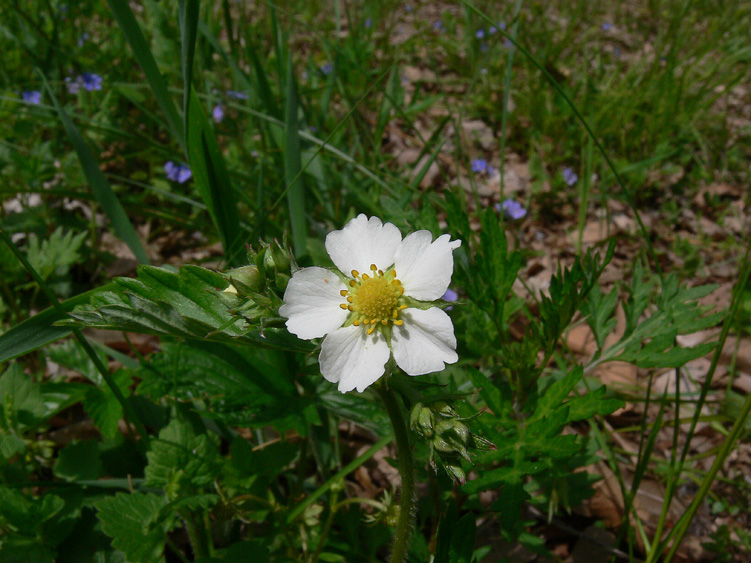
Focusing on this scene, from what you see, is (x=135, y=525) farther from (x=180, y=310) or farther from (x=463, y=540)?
(x=463, y=540)

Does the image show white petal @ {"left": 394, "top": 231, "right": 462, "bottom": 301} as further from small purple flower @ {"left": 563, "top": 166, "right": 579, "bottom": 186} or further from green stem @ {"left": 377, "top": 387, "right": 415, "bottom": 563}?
small purple flower @ {"left": 563, "top": 166, "right": 579, "bottom": 186}

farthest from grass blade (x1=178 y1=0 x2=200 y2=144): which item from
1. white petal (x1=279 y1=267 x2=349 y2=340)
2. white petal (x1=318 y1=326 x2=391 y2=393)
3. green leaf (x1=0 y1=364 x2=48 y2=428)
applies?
green leaf (x1=0 y1=364 x2=48 y2=428)

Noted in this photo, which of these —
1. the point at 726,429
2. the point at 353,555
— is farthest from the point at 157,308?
the point at 726,429

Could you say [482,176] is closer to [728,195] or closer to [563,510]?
[728,195]

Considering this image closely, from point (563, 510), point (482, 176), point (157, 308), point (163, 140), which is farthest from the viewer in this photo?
point (482, 176)

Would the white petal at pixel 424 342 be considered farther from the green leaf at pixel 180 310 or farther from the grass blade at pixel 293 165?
the grass blade at pixel 293 165

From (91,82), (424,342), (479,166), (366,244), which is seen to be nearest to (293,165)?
(366,244)
